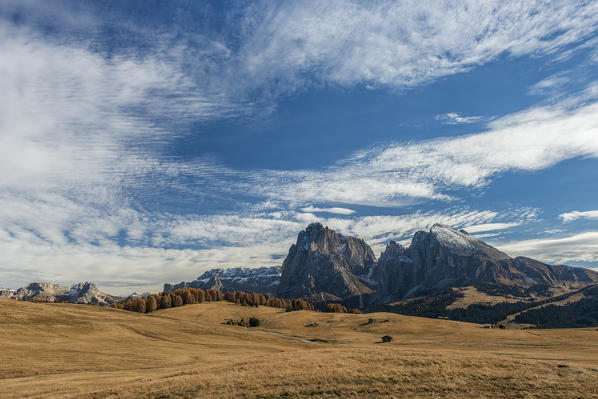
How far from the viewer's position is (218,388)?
30.3 m

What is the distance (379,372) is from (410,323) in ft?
391

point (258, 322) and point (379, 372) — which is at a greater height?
point (379, 372)

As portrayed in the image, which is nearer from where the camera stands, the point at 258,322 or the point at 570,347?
the point at 570,347

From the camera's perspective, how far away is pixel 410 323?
5512 inches

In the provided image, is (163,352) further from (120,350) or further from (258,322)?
(258,322)

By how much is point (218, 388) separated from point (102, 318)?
86387mm

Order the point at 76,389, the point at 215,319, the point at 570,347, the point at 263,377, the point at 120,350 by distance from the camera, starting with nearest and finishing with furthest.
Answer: the point at 263,377 → the point at 76,389 → the point at 120,350 → the point at 570,347 → the point at 215,319

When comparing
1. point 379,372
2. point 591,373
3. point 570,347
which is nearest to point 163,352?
point 379,372

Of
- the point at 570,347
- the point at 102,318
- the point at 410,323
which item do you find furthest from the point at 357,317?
the point at 102,318

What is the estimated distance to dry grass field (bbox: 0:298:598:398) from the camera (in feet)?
92.7

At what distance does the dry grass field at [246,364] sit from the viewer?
28.2 m

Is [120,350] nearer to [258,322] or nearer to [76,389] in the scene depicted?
[76,389]

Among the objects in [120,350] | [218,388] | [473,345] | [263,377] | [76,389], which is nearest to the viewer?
[218,388]

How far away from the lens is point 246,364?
42969mm
